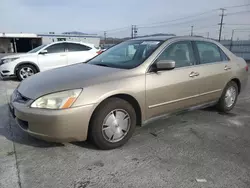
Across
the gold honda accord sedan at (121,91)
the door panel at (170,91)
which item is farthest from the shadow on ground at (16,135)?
the door panel at (170,91)

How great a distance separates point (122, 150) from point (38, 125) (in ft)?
3.64

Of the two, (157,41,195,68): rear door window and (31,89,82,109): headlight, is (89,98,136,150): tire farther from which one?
(157,41,195,68): rear door window

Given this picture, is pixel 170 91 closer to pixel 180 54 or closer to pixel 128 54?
pixel 180 54

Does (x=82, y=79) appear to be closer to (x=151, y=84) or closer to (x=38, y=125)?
(x=38, y=125)

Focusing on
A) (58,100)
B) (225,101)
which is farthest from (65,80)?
(225,101)

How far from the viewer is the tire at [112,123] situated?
2.70m

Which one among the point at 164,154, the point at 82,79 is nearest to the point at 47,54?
the point at 82,79

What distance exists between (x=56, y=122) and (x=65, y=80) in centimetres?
60

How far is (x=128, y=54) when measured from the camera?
3.63m

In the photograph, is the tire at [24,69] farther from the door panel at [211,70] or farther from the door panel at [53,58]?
the door panel at [211,70]

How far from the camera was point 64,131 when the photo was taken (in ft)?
8.36

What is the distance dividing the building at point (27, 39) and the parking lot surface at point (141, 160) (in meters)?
36.6

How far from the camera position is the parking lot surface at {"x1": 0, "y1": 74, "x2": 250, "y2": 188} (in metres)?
2.25

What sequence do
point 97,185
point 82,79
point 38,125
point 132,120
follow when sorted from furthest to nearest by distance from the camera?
point 132,120 → point 82,79 → point 38,125 → point 97,185
